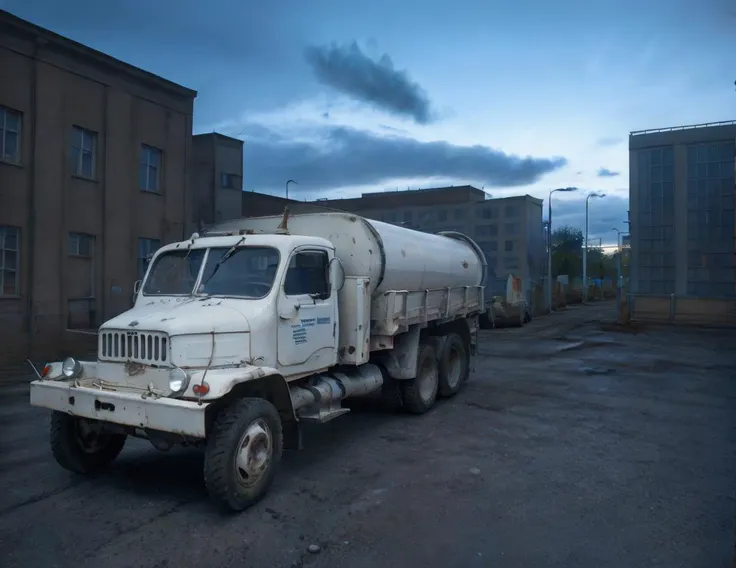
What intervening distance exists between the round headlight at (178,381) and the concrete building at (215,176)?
74.2 ft

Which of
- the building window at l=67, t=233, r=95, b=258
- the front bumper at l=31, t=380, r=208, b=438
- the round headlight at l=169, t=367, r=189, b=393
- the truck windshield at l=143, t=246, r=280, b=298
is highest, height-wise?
the building window at l=67, t=233, r=95, b=258

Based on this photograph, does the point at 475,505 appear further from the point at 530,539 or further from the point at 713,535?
the point at 713,535

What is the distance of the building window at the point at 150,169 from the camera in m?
19.8

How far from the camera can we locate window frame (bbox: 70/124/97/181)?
57.1 ft

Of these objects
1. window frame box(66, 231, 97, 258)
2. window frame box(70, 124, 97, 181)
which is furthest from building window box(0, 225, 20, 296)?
window frame box(70, 124, 97, 181)

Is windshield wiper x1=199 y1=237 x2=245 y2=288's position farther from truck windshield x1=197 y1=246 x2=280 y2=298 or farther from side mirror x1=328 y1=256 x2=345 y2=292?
side mirror x1=328 y1=256 x2=345 y2=292

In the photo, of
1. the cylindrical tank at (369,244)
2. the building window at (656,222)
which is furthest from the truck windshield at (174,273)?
the building window at (656,222)

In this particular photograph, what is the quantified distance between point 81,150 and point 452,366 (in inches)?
515

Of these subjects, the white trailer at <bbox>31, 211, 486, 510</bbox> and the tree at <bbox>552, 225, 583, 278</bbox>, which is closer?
the white trailer at <bbox>31, 211, 486, 510</bbox>

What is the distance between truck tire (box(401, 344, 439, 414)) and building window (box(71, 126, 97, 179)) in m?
12.7

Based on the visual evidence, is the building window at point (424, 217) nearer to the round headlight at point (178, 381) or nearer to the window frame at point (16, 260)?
the window frame at point (16, 260)


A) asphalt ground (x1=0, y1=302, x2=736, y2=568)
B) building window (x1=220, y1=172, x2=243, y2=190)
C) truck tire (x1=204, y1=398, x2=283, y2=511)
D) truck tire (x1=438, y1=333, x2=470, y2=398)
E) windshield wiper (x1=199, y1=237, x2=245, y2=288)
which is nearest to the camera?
asphalt ground (x1=0, y1=302, x2=736, y2=568)

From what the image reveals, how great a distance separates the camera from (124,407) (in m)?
5.25

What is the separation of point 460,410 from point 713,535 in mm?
4989
